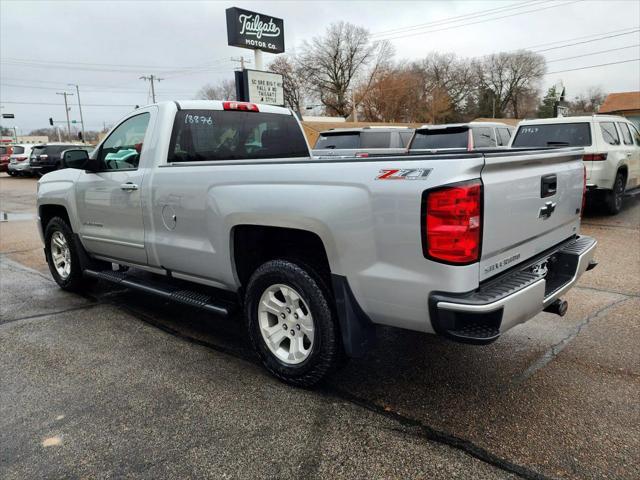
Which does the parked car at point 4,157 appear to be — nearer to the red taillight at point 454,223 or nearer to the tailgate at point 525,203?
the tailgate at point 525,203

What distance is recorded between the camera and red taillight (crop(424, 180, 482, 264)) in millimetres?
2344

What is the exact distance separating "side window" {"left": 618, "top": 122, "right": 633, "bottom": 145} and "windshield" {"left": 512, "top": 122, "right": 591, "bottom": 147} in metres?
1.46

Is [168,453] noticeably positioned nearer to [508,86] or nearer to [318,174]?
[318,174]

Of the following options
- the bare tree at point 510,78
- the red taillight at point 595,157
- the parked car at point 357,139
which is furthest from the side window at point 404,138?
the bare tree at point 510,78

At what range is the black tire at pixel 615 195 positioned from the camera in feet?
30.1

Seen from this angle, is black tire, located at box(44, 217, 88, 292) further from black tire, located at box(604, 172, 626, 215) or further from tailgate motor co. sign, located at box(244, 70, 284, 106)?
tailgate motor co. sign, located at box(244, 70, 284, 106)

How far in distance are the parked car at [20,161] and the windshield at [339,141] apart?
Answer: 20254mm

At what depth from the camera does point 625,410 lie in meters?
2.86

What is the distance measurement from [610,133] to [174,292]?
889cm

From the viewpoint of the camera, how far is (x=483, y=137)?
1091 cm

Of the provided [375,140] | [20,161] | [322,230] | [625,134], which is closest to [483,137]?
[625,134]

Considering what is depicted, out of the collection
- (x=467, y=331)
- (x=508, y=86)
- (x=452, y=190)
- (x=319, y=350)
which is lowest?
(x=319, y=350)

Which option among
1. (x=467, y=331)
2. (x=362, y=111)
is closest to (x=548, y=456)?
(x=467, y=331)

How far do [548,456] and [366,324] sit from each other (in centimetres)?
115
